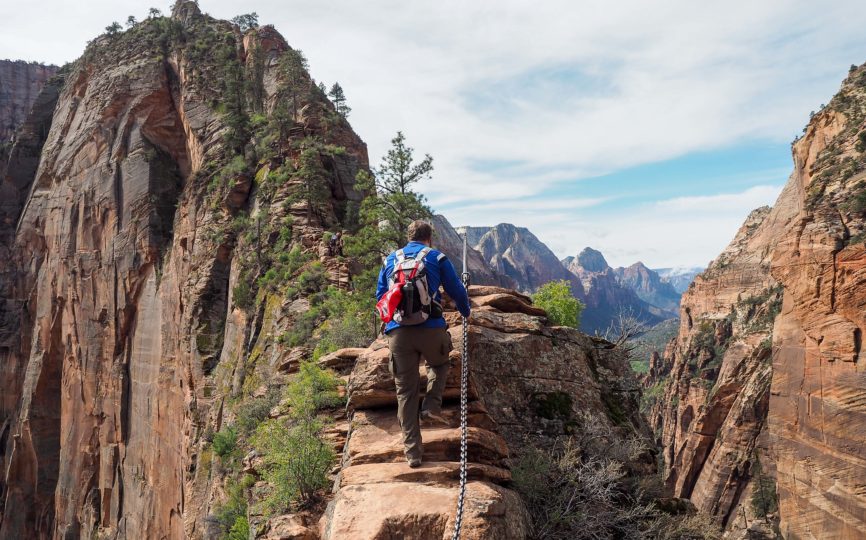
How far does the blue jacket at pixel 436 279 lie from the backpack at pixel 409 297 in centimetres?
10

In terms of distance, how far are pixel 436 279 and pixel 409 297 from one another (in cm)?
42

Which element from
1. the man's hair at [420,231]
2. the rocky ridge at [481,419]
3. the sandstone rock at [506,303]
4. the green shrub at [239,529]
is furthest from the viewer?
the green shrub at [239,529]

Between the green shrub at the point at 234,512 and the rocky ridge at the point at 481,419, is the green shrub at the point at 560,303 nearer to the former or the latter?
the rocky ridge at the point at 481,419

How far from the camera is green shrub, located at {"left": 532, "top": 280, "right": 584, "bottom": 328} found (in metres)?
16.4

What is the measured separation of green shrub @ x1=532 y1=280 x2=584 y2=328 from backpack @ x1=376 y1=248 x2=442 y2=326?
9836 mm

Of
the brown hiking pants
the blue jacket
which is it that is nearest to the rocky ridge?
the brown hiking pants

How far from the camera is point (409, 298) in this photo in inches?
257

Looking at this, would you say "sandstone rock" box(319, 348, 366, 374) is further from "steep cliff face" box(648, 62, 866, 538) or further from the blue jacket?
"steep cliff face" box(648, 62, 866, 538)

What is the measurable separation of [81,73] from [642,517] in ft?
178

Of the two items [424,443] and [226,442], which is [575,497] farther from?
[226,442]

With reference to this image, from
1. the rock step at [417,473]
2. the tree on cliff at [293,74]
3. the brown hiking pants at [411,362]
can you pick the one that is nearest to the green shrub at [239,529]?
the rock step at [417,473]

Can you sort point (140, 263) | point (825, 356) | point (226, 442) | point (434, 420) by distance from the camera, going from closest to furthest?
point (434, 420)
point (226, 442)
point (825, 356)
point (140, 263)

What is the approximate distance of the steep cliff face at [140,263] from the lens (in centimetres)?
2867

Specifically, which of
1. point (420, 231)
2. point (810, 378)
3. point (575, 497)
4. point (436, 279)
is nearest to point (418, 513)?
point (436, 279)
